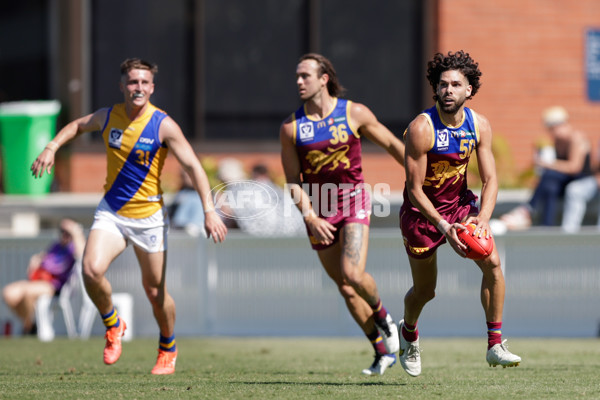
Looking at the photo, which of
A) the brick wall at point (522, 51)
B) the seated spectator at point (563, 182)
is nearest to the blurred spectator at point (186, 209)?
the seated spectator at point (563, 182)

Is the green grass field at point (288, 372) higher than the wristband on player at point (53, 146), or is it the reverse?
the wristband on player at point (53, 146)

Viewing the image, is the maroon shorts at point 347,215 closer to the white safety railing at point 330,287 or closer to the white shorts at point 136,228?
the white shorts at point 136,228

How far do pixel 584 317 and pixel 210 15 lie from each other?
327 inches

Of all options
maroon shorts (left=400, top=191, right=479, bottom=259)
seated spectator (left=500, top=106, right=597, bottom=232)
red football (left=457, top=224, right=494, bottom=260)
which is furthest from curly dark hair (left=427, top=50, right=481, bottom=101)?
seated spectator (left=500, top=106, right=597, bottom=232)

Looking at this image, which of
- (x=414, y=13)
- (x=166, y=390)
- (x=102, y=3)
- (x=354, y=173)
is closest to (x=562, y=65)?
(x=414, y=13)

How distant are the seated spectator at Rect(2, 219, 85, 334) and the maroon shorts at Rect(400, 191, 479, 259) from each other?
7.01 metres

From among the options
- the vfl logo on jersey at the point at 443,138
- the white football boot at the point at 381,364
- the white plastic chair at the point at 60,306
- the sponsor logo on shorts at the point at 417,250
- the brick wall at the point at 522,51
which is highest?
the brick wall at the point at 522,51

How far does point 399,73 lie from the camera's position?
18812 millimetres

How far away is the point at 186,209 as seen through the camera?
1477 centimetres

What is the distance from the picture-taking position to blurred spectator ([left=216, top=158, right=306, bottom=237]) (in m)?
14.4

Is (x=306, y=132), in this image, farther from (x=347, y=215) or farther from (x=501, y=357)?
(x=501, y=357)

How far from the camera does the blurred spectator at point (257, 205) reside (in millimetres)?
14352

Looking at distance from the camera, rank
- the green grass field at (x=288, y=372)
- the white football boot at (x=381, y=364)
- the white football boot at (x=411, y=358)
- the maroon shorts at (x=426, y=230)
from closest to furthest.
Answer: the green grass field at (x=288, y=372)
the maroon shorts at (x=426, y=230)
the white football boot at (x=411, y=358)
the white football boot at (x=381, y=364)

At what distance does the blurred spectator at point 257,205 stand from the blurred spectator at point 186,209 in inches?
12.7
